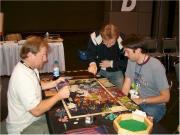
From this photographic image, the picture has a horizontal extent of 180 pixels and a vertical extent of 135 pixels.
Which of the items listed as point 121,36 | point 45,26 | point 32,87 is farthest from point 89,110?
point 45,26

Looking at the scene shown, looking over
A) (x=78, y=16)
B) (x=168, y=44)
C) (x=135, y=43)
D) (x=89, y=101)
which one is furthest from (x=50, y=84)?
(x=78, y=16)

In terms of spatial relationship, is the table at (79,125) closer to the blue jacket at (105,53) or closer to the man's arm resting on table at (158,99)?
the man's arm resting on table at (158,99)

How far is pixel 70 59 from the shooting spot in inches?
294

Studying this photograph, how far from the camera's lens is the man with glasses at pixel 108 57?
12.2ft

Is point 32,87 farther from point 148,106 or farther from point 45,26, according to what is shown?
point 45,26

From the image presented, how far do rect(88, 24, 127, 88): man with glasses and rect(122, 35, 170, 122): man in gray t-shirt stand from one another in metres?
0.80

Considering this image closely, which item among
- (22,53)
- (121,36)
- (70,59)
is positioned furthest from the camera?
(70,59)

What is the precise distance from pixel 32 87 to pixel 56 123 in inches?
15.6

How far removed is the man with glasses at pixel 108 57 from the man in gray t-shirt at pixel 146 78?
0.80 m

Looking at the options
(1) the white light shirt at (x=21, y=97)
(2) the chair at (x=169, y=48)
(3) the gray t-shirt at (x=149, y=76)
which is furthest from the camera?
(2) the chair at (x=169, y=48)

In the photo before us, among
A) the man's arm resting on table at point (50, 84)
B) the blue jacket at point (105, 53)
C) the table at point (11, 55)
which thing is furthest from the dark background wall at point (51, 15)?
the man's arm resting on table at point (50, 84)

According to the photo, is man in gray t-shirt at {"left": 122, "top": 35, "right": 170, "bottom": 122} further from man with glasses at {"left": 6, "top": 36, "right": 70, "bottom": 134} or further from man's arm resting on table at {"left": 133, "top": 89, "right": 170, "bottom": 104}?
man with glasses at {"left": 6, "top": 36, "right": 70, "bottom": 134}

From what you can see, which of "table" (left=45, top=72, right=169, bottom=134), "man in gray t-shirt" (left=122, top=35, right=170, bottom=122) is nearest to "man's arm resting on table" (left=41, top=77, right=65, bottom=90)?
"table" (left=45, top=72, right=169, bottom=134)

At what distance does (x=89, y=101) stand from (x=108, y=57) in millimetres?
1501
